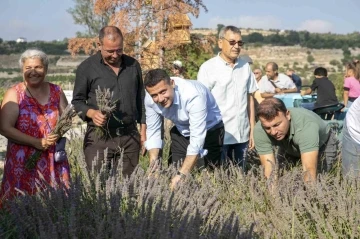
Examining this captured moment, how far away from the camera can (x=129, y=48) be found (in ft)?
36.8

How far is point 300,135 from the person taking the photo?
5258mm

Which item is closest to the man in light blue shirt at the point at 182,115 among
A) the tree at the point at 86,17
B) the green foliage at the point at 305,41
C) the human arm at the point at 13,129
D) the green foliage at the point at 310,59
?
the human arm at the point at 13,129

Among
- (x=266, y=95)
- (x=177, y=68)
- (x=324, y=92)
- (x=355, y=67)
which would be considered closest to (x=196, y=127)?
(x=177, y=68)

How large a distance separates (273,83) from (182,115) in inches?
294

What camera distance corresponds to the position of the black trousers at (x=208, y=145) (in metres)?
5.95

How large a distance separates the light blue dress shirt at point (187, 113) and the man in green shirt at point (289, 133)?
0.47 m

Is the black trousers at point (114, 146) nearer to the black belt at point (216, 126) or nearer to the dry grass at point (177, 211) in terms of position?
the black belt at point (216, 126)

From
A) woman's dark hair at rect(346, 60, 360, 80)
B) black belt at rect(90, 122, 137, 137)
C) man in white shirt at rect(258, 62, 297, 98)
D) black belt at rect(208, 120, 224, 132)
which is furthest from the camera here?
man in white shirt at rect(258, 62, 297, 98)

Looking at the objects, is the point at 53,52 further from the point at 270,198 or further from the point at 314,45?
the point at 270,198

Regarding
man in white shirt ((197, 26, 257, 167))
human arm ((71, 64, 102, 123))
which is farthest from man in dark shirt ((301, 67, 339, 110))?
human arm ((71, 64, 102, 123))

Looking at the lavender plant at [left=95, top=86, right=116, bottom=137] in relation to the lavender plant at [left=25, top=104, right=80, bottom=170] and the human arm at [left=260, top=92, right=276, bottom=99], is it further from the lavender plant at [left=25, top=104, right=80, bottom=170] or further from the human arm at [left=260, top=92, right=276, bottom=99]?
the human arm at [left=260, top=92, right=276, bottom=99]

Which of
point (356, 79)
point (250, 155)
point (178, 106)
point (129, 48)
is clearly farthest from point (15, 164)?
point (356, 79)

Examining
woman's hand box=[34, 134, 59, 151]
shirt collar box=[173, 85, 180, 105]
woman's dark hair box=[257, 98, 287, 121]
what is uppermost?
shirt collar box=[173, 85, 180, 105]

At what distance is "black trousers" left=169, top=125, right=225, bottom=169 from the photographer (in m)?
5.95
